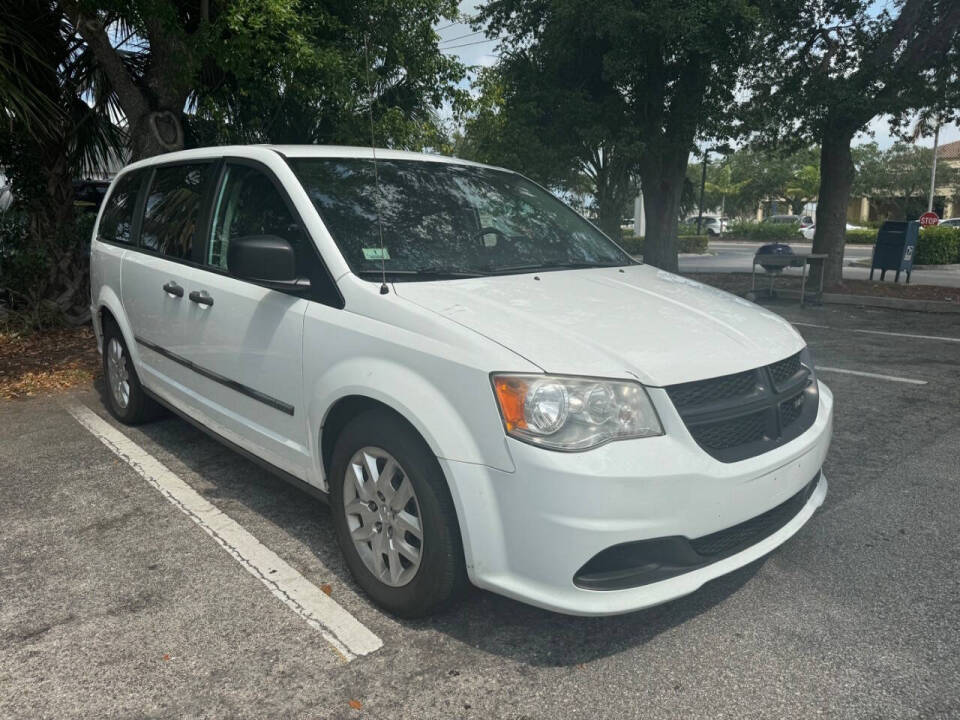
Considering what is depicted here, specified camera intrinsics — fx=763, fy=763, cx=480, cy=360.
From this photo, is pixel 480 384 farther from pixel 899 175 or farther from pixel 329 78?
pixel 899 175

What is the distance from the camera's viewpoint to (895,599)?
114 inches

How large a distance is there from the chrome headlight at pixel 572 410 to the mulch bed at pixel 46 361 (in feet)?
18.0

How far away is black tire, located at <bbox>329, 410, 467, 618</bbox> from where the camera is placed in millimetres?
2486

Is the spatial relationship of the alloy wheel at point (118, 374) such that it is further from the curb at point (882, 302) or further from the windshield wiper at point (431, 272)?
the curb at point (882, 302)

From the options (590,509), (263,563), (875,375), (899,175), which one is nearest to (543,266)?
(590,509)

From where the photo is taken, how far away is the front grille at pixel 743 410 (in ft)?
8.00

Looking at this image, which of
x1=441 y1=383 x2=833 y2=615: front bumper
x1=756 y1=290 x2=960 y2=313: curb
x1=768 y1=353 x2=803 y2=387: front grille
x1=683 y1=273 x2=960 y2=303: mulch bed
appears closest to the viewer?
x1=441 y1=383 x2=833 y2=615: front bumper

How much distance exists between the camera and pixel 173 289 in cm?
400

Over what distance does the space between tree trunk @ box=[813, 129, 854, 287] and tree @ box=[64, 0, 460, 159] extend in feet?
24.9

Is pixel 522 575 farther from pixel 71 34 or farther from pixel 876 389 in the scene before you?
pixel 71 34

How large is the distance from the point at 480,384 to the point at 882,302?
11175 mm

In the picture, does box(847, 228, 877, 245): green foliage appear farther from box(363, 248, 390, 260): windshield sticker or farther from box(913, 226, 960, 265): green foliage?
box(363, 248, 390, 260): windshield sticker

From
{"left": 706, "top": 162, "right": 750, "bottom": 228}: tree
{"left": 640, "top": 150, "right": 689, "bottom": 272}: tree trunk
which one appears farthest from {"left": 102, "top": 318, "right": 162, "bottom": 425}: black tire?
{"left": 706, "top": 162, "right": 750, "bottom": 228}: tree

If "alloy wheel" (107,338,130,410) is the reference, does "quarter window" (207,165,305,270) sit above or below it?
above
